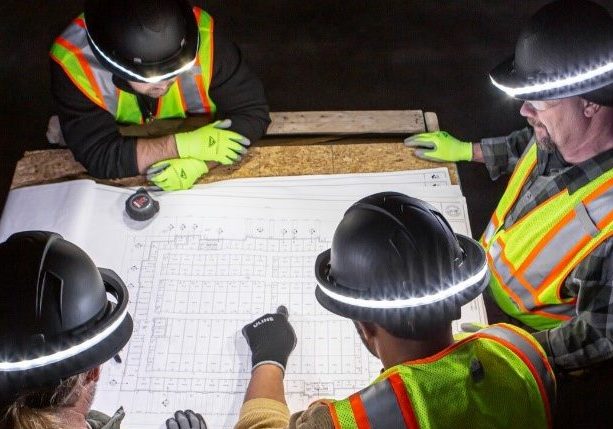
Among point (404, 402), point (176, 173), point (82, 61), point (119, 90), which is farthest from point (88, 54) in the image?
point (404, 402)

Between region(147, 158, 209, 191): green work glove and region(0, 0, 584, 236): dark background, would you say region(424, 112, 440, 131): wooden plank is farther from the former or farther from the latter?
region(0, 0, 584, 236): dark background

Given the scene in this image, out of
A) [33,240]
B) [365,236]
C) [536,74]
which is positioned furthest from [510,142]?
[33,240]

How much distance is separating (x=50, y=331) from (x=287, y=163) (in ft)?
3.89

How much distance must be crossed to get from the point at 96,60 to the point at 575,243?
176 cm

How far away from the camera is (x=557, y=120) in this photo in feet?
6.53

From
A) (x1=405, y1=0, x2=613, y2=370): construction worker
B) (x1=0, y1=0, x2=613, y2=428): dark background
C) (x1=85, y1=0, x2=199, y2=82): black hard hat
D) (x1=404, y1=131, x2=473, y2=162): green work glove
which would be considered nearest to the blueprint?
(x1=404, y1=131, x2=473, y2=162): green work glove

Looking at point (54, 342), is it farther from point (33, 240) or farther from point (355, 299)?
point (355, 299)

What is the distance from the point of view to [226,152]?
2.41m

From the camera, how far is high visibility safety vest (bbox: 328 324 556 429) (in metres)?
1.37

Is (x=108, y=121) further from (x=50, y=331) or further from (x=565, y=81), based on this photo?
(x=565, y=81)

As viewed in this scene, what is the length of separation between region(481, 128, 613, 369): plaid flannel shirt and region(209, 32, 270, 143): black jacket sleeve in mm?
1048

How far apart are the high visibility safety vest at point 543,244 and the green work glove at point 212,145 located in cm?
100

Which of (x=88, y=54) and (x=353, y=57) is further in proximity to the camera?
(x=353, y=57)

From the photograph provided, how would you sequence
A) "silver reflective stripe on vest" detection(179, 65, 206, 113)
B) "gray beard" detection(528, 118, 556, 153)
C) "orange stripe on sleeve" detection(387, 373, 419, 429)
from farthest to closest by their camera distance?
"silver reflective stripe on vest" detection(179, 65, 206, 113), "gray beard" detection(528, 118, 556, 153), "orange stripe on sleeve" detection(387, 373, 419, 429)
